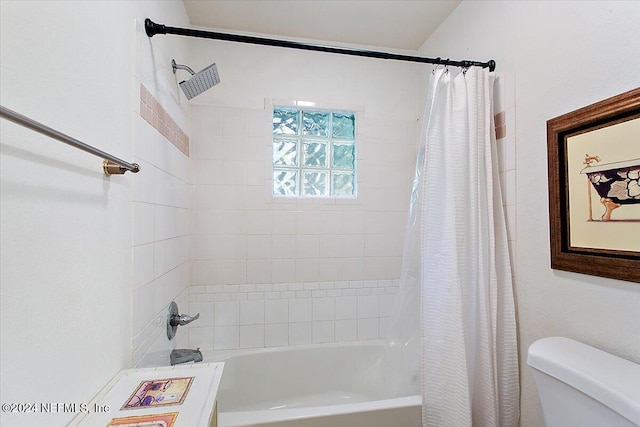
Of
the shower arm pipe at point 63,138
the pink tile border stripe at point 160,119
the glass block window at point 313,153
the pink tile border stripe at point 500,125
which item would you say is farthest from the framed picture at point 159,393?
the pink tile border stripe at point 500,125

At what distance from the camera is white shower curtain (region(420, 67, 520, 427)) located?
51.4 inches

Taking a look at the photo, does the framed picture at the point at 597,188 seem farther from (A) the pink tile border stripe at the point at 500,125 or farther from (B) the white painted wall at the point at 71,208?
(B) the white painted wall at the point at 71,208

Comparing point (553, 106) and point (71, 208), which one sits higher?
point (553, 106)

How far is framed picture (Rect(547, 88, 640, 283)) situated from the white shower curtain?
0.82 ft

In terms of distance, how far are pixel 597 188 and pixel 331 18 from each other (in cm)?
172

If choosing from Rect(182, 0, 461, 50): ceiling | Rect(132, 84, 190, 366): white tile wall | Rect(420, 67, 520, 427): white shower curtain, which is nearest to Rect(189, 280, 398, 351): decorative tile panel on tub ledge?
Rect(132, 84, 190, 366): white tile wall

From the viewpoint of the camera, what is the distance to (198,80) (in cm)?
155

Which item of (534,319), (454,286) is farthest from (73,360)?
(534,319)

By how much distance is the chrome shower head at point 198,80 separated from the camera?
4.98 feet

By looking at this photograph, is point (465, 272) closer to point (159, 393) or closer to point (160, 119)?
point (159, 393)

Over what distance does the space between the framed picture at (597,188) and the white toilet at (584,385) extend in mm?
271

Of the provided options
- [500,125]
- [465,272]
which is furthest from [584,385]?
[500,125]

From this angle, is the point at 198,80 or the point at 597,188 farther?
the point at 198,80

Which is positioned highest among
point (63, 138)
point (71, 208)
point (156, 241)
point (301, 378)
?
point (63, 138)
